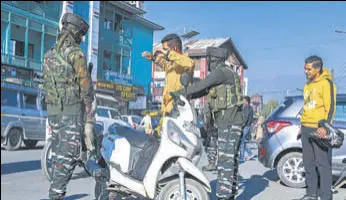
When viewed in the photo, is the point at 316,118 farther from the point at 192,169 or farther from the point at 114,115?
the point at 114,115

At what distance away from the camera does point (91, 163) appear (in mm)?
4461

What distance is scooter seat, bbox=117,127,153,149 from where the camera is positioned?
183 inches

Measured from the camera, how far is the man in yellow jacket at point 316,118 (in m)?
5.12

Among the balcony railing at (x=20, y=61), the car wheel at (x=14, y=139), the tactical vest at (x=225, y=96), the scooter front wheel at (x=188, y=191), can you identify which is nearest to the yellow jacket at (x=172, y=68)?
the tactical vest at (x=225, y=96)

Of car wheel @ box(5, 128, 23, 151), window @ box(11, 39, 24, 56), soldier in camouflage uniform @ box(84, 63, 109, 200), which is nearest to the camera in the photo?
soldier in camouflage uniform @ box(84, 63, 109, 200)

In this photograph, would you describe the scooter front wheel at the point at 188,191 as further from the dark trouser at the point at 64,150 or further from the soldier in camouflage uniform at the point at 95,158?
the dark trouser at the point at 64,150

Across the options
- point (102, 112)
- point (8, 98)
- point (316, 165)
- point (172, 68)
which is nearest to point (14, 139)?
point (8, 98)

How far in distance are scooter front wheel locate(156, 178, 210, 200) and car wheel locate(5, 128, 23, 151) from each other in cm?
965

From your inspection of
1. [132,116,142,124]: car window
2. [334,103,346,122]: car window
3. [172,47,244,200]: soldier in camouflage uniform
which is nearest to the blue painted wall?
[172,47,244,200]: soldier in camouflage uniform

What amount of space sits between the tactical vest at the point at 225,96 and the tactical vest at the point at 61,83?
1564 mm

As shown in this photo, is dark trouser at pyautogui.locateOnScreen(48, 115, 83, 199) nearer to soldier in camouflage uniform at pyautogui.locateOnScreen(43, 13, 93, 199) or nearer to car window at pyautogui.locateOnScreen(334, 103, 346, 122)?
soldier in camouflage uniform at pyautogui.locateOnScreen(43, 13, 93, 199)

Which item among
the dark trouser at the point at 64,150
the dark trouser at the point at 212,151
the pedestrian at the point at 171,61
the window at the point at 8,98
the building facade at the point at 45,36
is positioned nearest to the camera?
the dark trouser at the point at 64,150

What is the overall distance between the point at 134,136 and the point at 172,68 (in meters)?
0.96

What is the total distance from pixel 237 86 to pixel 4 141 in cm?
984
